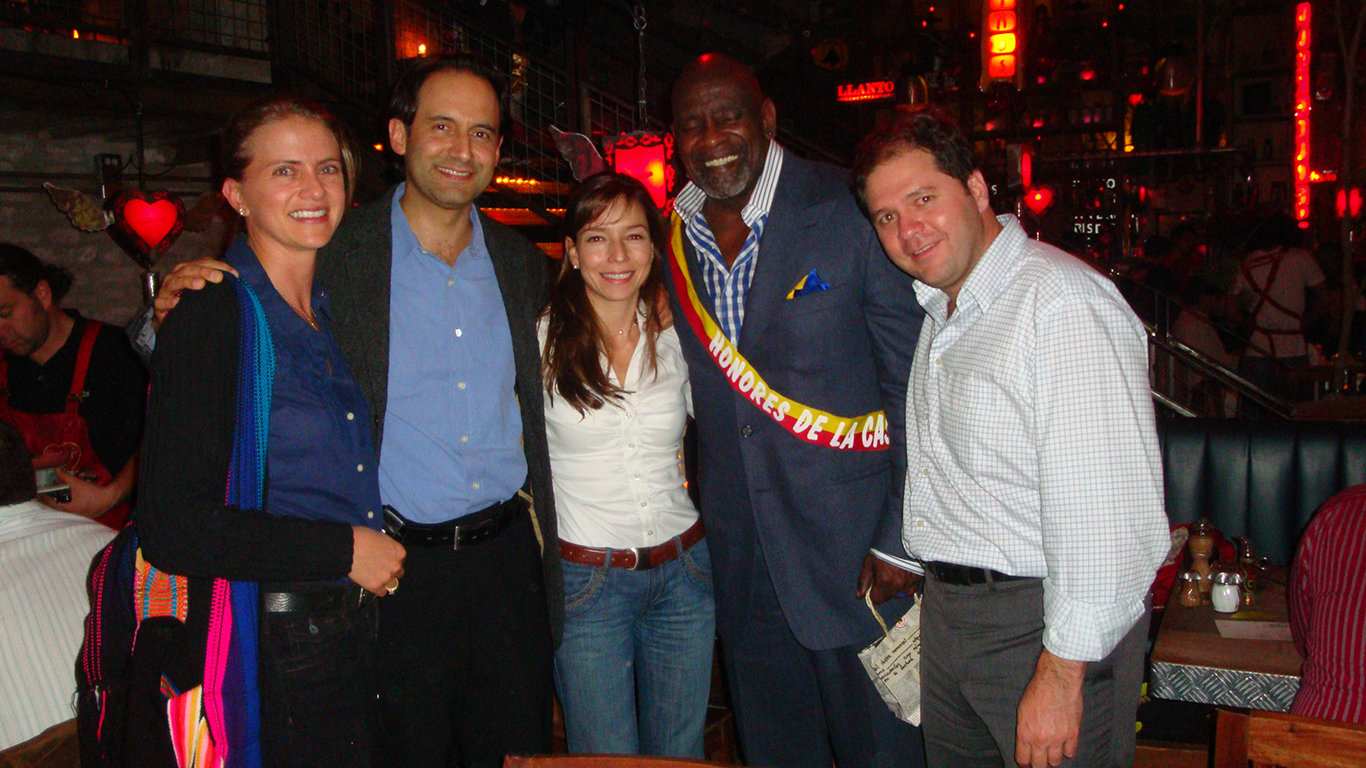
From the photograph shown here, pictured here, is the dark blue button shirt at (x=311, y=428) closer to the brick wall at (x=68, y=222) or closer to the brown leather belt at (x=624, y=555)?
the brown leather belt at (x=624, y=555)

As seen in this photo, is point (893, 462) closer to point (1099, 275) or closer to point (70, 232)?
point (1099, 275)

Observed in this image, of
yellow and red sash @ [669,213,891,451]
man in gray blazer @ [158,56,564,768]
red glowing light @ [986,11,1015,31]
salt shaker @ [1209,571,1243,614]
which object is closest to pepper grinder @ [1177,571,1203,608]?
salt shaker @ [1209,571,1243,614]

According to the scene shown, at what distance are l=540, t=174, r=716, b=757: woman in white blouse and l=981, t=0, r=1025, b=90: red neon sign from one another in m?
9.79

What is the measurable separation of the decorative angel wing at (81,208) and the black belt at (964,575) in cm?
656

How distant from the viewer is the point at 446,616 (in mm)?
2098

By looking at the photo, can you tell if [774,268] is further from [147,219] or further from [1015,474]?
[147,219]

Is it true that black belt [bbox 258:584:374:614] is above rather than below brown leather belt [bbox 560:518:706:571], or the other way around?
above

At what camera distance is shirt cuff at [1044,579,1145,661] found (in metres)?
1.52

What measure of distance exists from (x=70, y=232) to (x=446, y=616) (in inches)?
237

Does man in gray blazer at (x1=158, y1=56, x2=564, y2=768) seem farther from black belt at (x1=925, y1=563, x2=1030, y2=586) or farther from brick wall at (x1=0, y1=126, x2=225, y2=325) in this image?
brick wall at (x1=0, y1=126, x2=225, y2=325)

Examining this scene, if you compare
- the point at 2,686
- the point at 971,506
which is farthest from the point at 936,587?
the point at 2,686

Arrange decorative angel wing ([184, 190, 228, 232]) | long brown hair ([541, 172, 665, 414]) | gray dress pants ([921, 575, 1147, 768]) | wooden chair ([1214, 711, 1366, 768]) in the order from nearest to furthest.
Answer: wooden chair ([1214, 711, 1366, 768]) → gray dress pants ([921, 575, 1147, 768]) → long brown hair ([541, 172, 665, 414]) → decorative angel wing ([184, 190, 228, 232])

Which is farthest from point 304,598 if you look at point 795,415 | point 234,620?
point 795,415

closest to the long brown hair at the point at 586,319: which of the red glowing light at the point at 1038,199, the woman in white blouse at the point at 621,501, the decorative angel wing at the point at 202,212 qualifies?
the woman in white blouse at the point at 621,501
